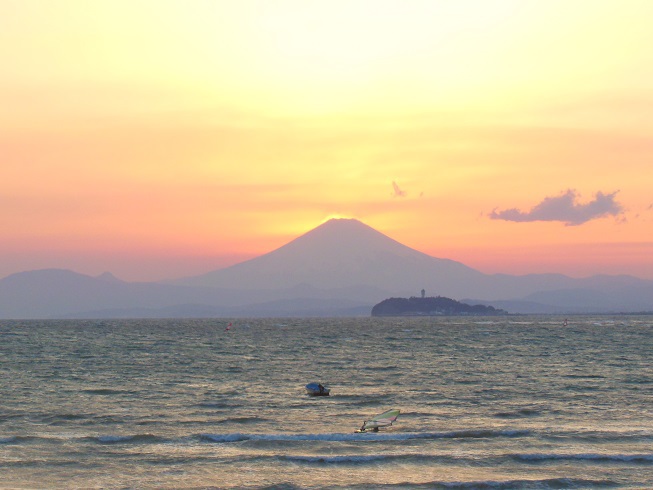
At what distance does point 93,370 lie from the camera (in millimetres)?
95812

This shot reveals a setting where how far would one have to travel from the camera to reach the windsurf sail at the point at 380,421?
50812 millimetres

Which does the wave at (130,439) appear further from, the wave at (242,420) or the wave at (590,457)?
the wave at (590,457)

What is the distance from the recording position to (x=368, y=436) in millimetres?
49062

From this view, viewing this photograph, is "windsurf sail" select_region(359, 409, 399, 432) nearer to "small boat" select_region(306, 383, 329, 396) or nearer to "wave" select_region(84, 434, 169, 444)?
"wave" select_region(84, 434, 169, 444)

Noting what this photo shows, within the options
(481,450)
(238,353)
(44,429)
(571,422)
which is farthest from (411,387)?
(238,353)

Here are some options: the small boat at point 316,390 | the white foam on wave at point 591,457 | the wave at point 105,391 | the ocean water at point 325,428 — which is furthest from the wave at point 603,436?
the wave at point 105,391

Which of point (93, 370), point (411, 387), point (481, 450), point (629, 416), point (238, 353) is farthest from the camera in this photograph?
point (238, 353)

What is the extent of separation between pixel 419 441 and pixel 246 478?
1285 cm

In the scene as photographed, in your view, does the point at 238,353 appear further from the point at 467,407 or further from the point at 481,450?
the point at 481,450

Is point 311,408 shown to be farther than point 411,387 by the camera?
No

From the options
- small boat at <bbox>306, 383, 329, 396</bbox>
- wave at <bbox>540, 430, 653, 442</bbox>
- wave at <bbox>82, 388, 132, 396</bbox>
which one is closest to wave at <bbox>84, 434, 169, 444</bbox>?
small boat at <bbox>306, 383, 329, 396</bbox>

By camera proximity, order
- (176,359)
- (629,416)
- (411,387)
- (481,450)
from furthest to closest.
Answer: (176,359) → (411,387) → (629,416) → (481,450)

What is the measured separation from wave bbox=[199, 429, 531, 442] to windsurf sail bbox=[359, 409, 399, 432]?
103 cm

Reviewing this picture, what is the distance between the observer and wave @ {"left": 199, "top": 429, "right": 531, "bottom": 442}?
48375 millimetres
